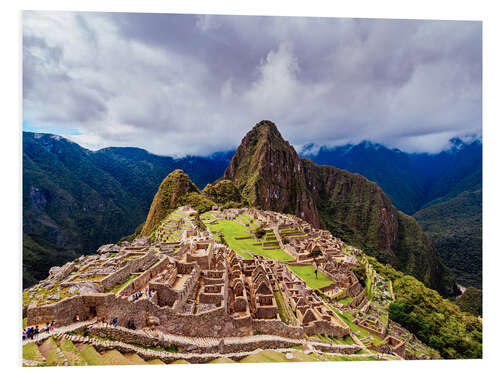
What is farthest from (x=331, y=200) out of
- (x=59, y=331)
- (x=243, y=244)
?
(x=59, y=331)

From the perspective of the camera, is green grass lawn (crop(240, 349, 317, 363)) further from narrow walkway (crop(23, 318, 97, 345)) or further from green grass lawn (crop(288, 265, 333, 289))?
green grass lawn (crop(288, 265, 333, 289))

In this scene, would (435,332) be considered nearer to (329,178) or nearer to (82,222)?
(82,222)

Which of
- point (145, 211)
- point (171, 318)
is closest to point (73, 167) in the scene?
point (145, 211)

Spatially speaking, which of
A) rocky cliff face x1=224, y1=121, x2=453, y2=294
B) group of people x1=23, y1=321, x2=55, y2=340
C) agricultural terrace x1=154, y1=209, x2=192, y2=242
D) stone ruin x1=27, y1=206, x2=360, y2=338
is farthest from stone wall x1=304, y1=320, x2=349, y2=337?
rocky cliff face x1=224, y1=121, x2=453, y2=294

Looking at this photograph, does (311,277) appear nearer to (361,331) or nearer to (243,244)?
(361,331)

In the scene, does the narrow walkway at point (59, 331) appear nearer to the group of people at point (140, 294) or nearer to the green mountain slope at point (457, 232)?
the group of people at point (140, 294)

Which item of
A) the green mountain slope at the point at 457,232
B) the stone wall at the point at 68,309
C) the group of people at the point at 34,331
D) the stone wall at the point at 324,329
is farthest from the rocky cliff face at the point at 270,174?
the group of people at the point at 34,331

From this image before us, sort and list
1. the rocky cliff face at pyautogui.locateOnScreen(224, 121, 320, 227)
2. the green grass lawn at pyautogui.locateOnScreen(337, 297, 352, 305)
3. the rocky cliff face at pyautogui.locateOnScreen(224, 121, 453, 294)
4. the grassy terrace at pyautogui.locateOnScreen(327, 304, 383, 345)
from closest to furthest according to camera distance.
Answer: the grassy terrace at pyautogui.locateOnScreen(327, 304, 383, 345)
the green grass lawn at pyautogui.locateOnScreen(337, 297, 352, 305)
the rocky cliff face at pyautogui.locateOnScreen(224, 121, 453, 294)
the rocky cliff face at pyautogui.locateOnScreen(224, 121, 320, 227)
